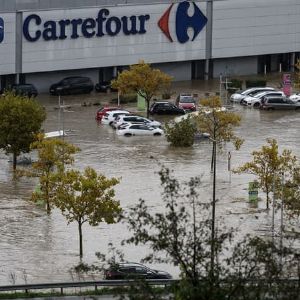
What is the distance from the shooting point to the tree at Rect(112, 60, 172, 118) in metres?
53.1

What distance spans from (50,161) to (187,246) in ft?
53.1

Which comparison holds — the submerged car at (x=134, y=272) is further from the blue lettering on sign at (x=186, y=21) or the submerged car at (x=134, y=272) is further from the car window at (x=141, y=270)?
the blue lettering on sign at (x=186, y=21)

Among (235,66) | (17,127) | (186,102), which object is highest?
(17,127)

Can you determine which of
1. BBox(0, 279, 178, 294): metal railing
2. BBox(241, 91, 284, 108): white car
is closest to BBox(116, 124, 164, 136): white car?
BBox(241, 91, 284, 108): white car

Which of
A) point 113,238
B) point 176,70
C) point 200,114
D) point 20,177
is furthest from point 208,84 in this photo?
point 113,238

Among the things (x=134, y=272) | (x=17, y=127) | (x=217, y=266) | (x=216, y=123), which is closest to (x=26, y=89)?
(x=17, y=127)

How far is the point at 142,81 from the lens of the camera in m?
53.1

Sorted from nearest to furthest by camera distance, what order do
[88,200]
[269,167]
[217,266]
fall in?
1. [217,266]
2. [88,200]
3. [269,167]

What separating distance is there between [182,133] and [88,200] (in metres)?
12.9

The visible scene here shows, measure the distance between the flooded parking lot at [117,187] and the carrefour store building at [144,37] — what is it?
6.31 ft

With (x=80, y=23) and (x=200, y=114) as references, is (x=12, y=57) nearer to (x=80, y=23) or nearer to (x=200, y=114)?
(x=80, y=23)

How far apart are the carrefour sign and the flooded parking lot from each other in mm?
2412

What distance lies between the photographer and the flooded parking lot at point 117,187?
111 feet

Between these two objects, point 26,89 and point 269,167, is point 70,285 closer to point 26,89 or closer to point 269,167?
point 269,167
